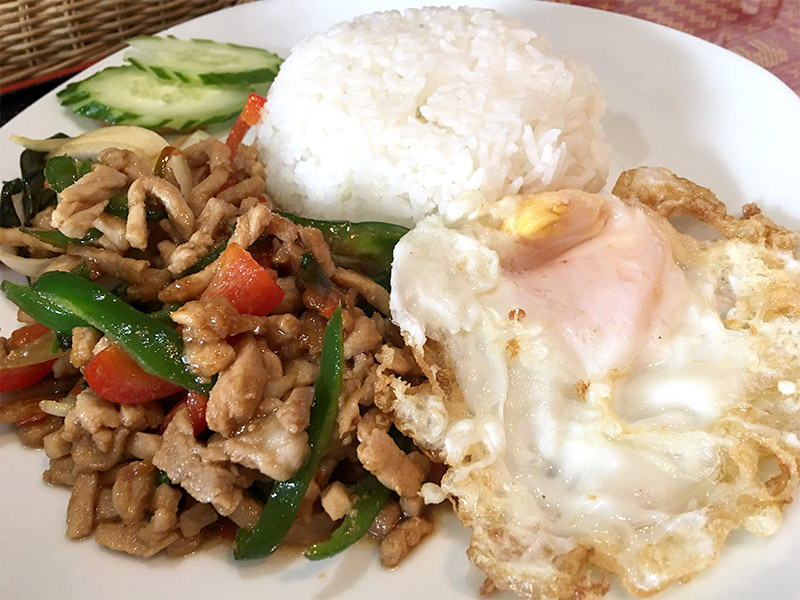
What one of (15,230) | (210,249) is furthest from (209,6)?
(210,249)

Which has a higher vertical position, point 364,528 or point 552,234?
point 552,234

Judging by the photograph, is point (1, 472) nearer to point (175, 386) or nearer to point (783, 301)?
point (175, 386)

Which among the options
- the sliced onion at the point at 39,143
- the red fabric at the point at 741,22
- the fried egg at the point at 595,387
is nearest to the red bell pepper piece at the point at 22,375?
the sliced onion at the point at 39,143

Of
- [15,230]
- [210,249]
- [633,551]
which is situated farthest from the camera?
[15,230]

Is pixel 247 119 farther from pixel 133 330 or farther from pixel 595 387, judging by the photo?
pixel 595 387

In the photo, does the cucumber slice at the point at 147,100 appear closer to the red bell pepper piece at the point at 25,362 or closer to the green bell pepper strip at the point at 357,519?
the red bell pepper piece at the point at 25,362

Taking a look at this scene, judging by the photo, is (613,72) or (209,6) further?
(209,6)

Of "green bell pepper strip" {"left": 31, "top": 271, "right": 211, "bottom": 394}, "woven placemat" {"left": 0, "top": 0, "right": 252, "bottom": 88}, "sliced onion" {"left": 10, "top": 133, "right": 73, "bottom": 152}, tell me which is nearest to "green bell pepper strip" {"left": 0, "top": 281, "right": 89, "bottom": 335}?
"green bell pepper strip" {"left": 31, "top": 271, "right": 211, "bottom": 394}
